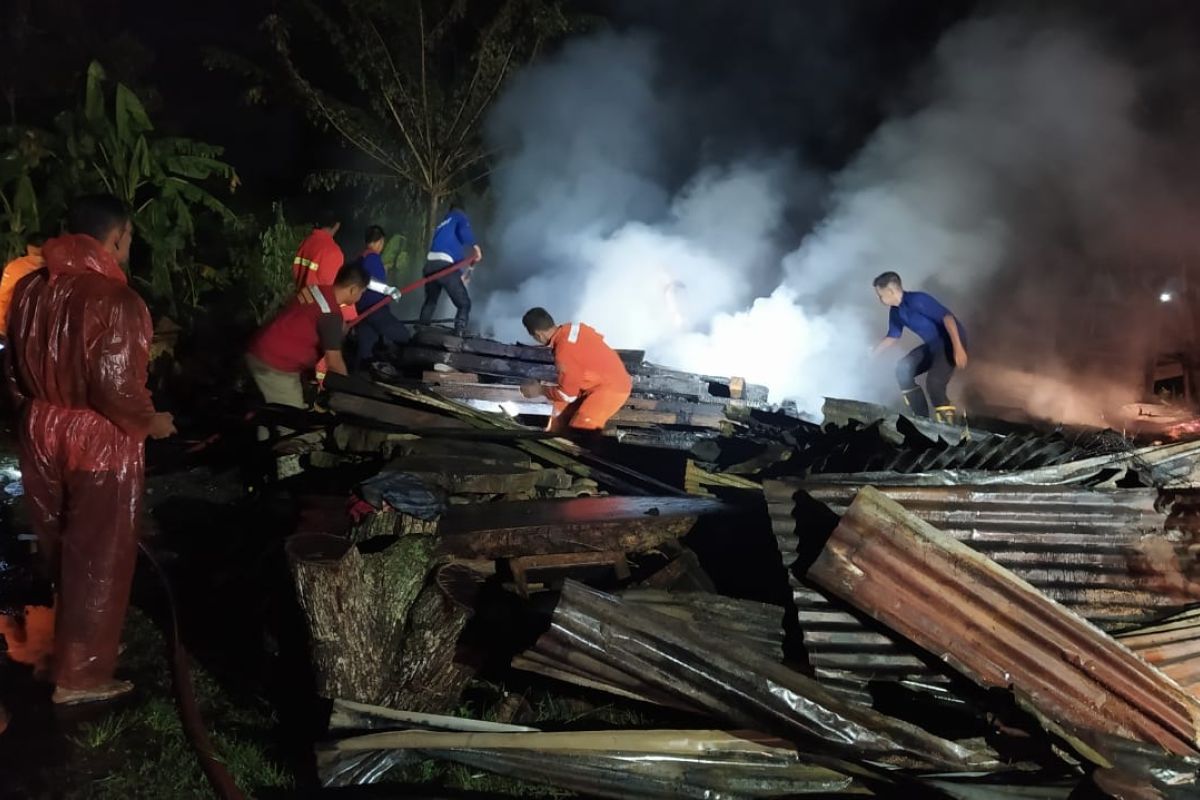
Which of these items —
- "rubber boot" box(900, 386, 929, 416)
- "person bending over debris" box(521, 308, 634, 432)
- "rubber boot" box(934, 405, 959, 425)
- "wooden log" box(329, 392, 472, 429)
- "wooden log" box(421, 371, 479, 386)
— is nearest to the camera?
"wooden log" box(329, 392, 472, 429)

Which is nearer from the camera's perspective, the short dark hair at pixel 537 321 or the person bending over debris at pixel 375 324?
the short dark hair at pixel 537 321

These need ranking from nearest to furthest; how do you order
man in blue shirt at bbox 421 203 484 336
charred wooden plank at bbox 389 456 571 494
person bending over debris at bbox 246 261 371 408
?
charred wooden plank at bbox 389 456 571 494 → person bending over debris at bbox 246 261 371 408 → man in blue shirt at bbox 421 203 484 336

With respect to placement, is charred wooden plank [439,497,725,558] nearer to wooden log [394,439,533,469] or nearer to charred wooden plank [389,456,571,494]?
charred wooden plank [389,456,571,494]

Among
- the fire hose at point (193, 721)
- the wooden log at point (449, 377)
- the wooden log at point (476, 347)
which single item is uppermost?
the wooden log at point (476, 347)

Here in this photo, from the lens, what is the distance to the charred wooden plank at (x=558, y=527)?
380cm

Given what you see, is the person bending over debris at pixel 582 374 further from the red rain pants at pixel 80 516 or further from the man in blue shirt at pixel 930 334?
the red rain pants at pixel 80 516

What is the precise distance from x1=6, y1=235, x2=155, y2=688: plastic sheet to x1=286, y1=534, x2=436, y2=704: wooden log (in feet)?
3.03

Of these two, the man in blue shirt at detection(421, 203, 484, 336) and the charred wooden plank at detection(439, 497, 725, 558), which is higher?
the man in blue shirt at detection(421, 203, 484, 336)

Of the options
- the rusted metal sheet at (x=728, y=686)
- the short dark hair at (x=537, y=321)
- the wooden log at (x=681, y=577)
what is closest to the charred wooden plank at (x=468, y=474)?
the wooden log at (x=681, y=577)

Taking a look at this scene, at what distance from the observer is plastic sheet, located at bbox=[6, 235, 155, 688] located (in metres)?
3.21

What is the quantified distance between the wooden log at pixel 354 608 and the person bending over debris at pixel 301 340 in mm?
2592

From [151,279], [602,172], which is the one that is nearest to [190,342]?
[151,279]

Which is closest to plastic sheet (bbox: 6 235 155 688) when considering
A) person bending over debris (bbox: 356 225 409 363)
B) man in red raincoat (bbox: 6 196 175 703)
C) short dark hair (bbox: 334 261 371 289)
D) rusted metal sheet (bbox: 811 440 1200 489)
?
man in red raincoat (bbox: 6 196 175 703)

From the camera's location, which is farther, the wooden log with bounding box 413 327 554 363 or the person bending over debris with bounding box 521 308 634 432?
the wooden log with bounding box 413 327 554 363
